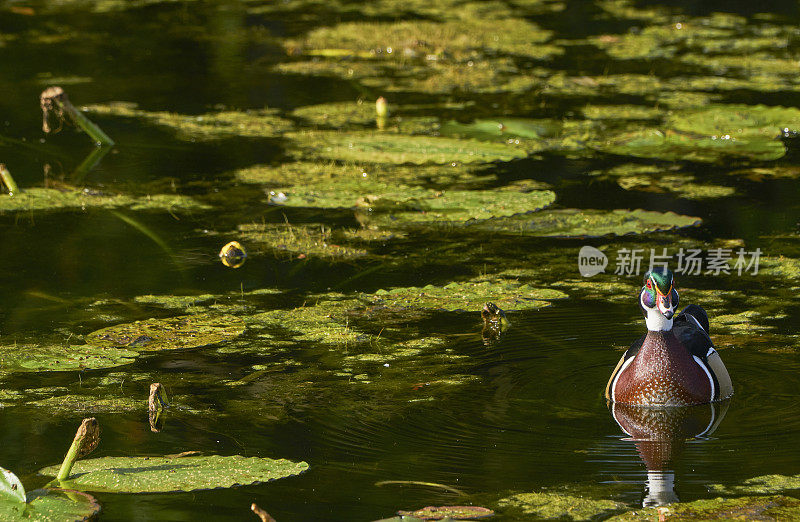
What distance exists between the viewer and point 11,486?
352cm

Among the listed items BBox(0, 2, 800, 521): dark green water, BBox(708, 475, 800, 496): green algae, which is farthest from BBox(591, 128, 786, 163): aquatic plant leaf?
BBox(708, 475, 800, 496): green algae

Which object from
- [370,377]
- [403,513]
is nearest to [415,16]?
[370,377]

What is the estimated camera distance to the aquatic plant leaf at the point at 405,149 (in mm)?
7840

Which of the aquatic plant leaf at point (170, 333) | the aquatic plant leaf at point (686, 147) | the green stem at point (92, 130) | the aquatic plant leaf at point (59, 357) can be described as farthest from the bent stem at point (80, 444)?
the aquatic plant leaf at point (686, 147)

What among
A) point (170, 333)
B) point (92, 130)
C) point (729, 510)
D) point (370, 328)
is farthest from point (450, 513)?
point (92, 130)

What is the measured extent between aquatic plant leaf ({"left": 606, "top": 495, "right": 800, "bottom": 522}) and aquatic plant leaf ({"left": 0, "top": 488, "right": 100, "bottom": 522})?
1469 mm

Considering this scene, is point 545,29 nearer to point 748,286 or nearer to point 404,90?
point 404,90

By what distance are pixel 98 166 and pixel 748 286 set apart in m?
4.17

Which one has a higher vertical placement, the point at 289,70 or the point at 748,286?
the point at 289,70

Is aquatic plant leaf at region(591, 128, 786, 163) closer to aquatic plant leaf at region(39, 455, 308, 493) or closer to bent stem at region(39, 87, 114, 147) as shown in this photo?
bent stem at region(39, 87, 114, 147)

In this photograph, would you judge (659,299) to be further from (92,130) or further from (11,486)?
(92,130)

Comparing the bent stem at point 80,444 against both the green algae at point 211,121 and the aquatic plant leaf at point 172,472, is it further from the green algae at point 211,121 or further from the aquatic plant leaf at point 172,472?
the green algae at point 211,121

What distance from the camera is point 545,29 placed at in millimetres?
12008

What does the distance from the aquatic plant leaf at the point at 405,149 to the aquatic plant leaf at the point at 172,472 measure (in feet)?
13.2
